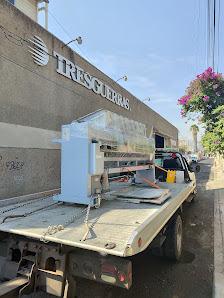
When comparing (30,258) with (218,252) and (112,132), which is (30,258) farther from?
(218,252)

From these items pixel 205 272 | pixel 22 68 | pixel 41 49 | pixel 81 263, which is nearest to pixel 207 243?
pixel 205 272

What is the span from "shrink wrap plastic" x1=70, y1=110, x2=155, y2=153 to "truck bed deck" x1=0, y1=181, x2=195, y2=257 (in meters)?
1.09

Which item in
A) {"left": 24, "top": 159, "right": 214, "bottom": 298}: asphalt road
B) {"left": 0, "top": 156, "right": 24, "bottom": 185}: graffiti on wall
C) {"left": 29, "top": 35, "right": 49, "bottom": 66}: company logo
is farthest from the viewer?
{"left": 29, "top": 35, "right": 49, "bottom": 66}: company logo

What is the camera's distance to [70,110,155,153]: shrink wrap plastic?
3.46 meters

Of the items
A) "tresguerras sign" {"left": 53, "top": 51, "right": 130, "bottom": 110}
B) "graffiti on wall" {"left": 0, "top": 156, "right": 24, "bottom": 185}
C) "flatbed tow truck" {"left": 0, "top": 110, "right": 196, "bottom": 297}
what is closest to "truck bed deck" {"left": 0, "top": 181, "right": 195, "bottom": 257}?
"flatbed tow truck" {"left": 0, "top": 110, "right": 196, "bottom": 297}

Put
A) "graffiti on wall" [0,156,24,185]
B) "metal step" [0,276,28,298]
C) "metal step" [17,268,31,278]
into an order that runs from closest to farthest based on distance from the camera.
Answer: "metal step" [0,276,28,298] < "metal step" [17,268,31,278] < "graffiti on wall" [0,156,24,185]

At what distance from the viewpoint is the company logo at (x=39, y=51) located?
287 inches

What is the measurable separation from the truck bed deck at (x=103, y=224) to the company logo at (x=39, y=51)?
5.55m

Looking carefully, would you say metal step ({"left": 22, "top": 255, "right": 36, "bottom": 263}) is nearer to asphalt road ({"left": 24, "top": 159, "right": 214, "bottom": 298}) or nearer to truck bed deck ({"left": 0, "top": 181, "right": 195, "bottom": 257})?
truck bed deck ({"left": 0, "top": 181, "right": 195, "bottom": 257})

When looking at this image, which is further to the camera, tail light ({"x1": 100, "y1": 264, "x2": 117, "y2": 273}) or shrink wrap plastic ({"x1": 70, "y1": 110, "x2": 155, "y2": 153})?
shrink wrap plastic ({"x1": 70, "y1": 110, "x2": 155, "y2": 153})

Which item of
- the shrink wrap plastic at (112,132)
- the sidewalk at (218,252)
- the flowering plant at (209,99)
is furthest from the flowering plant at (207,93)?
the shrink wrap plastic at (112,132)

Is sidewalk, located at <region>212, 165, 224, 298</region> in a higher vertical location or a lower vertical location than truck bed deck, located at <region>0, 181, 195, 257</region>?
lower

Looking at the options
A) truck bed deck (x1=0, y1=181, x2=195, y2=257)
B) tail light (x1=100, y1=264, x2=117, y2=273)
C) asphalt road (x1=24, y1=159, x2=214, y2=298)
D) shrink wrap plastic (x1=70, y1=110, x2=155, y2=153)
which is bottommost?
asphalt road (x1=24, y1=159, x2=214, y2=298)

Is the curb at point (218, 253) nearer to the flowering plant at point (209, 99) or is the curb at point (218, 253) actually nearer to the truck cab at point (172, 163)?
the truck cab at point (172, 163)
